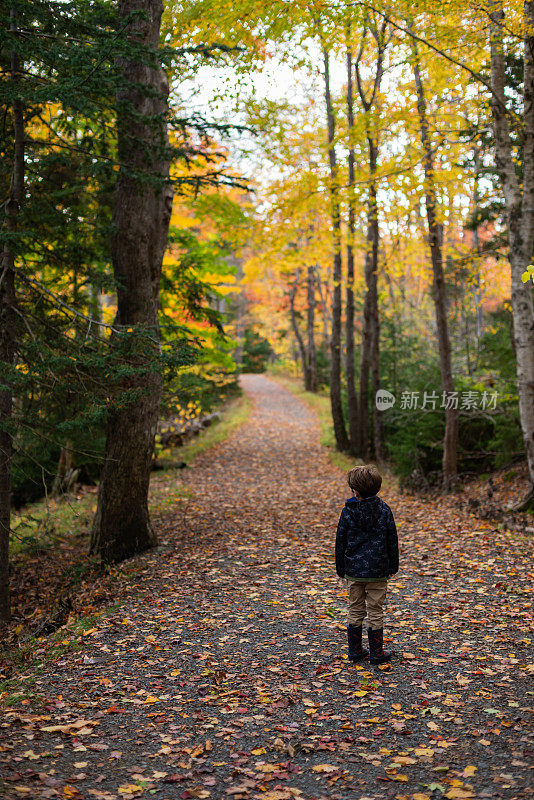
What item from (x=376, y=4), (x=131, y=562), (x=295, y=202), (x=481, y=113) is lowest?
(x=131, y=562)

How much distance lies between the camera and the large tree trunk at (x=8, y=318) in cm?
686

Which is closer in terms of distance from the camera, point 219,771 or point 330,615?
point 219,771

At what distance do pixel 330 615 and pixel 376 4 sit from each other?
27.0 feet

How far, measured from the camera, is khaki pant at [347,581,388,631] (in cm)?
496

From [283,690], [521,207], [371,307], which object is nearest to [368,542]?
[283,690]

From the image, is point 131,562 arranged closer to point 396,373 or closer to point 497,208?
point 396,373

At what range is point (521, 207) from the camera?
A: 29.0 ft

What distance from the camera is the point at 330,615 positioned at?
6.18m

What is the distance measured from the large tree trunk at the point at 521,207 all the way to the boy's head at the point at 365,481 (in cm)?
497

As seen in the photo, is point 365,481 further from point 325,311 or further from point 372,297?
point 325,311

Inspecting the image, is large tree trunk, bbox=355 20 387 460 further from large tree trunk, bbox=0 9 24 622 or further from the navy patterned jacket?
the navy patterned jacket

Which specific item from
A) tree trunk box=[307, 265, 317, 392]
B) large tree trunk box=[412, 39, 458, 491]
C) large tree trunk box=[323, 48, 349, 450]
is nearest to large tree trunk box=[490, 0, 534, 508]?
large tree trunk box=[412, 39, 458, 491]

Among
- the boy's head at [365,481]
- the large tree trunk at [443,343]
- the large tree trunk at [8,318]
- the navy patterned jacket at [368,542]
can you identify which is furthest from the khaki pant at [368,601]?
the large tree trunk at [443,343]

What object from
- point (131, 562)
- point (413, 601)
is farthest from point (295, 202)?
point (413, 601)
